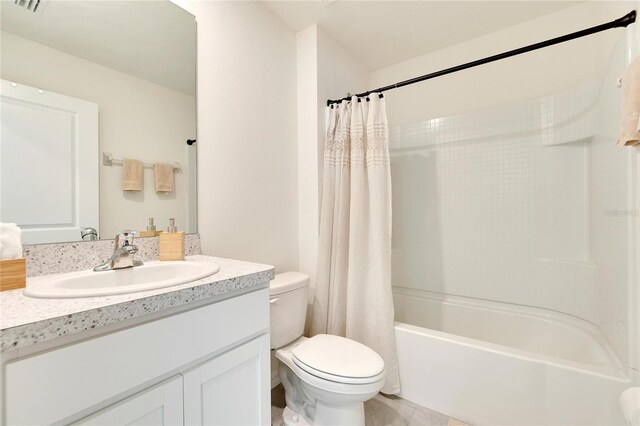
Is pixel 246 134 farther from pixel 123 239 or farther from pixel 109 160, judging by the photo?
pixel 123 239

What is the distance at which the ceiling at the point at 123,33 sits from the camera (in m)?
0.93

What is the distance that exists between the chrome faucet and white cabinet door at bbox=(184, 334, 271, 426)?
19.4 inches

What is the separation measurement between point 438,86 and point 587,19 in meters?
0.90

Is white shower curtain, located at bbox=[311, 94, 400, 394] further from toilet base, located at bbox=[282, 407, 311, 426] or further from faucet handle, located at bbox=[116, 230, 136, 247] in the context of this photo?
faucet handle, located at bbox=[116, 230, 136, 247]

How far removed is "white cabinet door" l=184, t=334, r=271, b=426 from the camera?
29.4 inches

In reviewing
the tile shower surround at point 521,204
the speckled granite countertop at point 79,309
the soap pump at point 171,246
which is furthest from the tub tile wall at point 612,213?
the soap pump at point 171,246

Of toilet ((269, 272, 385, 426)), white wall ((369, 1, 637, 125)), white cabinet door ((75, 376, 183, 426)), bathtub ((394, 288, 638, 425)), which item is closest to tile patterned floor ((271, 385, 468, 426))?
bathtub ((394, 288, 638, 425))

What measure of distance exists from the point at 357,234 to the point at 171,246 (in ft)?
3.32

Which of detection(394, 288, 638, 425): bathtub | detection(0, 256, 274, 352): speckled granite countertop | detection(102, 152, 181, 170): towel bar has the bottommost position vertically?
detection(394, 288, 638, 425): bathtub

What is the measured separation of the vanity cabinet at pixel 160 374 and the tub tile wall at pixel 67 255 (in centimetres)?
54

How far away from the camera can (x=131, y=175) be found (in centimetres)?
114

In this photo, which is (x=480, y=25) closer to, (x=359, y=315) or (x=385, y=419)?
(x=359, y=315)

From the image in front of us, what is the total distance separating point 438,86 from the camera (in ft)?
7.42

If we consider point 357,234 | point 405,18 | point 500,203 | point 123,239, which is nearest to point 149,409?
point 123,239
